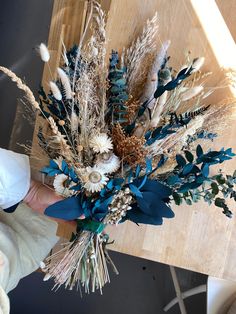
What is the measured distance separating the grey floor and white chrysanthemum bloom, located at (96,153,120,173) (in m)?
0.95

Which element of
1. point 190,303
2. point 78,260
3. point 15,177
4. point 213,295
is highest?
point 15,177

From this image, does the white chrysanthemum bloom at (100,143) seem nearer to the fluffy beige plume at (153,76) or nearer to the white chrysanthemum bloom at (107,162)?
the white chrysanthemum bloom at (107,162)

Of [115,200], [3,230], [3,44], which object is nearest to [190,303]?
[3,230]

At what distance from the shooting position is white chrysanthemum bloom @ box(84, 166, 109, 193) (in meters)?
0.77

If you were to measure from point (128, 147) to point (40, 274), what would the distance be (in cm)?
113

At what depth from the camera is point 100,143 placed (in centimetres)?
77

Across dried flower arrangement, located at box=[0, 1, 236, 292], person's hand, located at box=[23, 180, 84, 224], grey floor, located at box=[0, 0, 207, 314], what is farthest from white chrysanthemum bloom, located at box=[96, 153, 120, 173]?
grey floor, located at box=[0, 0, 207, 314]

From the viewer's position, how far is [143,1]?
0.95m

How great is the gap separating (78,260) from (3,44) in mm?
1210

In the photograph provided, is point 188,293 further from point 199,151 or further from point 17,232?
point 199,151

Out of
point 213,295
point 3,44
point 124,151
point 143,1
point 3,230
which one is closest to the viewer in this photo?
point 124,151

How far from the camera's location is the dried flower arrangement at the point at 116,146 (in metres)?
0.79

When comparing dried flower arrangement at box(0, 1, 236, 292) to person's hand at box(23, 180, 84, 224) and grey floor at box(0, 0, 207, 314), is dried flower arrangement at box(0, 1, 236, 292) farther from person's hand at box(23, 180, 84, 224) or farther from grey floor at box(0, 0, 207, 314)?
grey floor at box(0, 0, 207, 314)

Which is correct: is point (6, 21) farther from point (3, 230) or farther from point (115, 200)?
point (115, 200)
